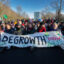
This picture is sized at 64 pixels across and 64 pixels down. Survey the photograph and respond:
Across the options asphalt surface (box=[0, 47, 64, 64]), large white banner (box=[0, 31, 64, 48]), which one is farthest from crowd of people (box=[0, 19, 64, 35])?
asphalt surface (box=[0, 47, 64, 64])

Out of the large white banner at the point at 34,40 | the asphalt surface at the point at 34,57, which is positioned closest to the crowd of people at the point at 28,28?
the large white banner at the point at 34,40

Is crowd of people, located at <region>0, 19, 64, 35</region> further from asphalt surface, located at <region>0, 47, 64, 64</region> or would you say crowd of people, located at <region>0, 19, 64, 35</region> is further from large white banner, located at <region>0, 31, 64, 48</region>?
asphalt surface, located at <region>0, 47, 64, 64</region>

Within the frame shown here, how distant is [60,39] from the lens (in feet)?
15.0

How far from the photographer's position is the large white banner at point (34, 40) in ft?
14.9

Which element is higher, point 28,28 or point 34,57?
point 28,28

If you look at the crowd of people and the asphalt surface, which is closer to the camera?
the asphalt surface

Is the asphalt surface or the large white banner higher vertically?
the large white banner

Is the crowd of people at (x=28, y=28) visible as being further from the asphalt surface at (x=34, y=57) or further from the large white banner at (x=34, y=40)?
the asphalt surface at (x=34, y=57)

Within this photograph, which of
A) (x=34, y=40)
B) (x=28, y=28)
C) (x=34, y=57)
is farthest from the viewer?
(x=28, y=28)

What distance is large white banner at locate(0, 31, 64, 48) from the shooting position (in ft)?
14.9

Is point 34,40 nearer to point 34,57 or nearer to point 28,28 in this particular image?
point 34,57

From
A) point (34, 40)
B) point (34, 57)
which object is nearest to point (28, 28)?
point (34, 40)

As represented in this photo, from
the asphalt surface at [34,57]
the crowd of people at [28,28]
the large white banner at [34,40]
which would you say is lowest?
the asphalt surface at [34,57]

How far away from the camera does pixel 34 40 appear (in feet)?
15.2
